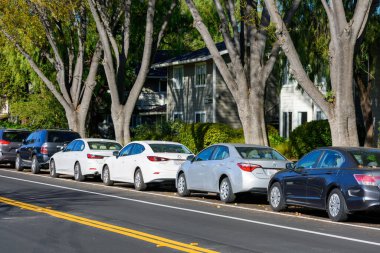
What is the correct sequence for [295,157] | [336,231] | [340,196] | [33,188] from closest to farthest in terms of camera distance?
1. [336,231]
2. [340,196]
3. [33,188]
4. [295,157]

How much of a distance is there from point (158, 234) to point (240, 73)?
45.7 ft

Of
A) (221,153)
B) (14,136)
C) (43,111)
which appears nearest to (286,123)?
(14,136)

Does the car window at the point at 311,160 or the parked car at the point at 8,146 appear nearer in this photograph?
the car window at the point at 311,160

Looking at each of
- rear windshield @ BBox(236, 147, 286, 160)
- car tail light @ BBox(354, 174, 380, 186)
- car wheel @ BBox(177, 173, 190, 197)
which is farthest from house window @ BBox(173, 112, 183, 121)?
car tail light @ BBox(354, 174, 380, 186)

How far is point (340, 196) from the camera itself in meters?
15.4

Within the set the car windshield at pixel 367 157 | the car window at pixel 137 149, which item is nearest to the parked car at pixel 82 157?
the car window at pixel 137 149

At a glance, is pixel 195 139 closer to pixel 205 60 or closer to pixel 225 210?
pixel 205 60

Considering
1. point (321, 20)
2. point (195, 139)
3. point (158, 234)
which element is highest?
point (321, 20)

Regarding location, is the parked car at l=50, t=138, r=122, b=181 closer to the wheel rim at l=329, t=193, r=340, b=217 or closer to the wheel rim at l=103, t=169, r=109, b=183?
the wheel rim at l=103, t=169, r=109, b=183

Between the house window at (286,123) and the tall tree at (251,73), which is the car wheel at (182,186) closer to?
the tall tree at (251,73)

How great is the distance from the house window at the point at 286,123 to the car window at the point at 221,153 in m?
23.1

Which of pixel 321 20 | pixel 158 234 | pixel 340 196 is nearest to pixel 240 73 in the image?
pixel 321 20

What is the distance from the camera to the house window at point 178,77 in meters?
51.6

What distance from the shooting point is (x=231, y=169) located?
19297 millimetres
